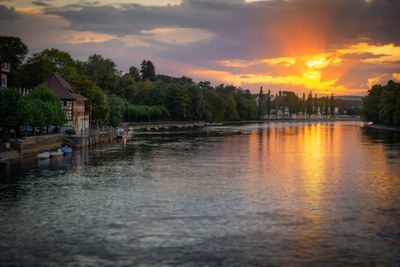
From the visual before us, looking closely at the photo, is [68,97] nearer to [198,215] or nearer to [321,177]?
[321,177]

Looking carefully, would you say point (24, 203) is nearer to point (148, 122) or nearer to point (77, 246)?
point (77, 246)

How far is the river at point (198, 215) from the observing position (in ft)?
88.9

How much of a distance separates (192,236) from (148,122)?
6361 inches

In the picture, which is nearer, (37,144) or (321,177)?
(321,177)

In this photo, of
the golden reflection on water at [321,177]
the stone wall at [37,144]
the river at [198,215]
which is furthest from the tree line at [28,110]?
the golden reflection on water at [321,177]

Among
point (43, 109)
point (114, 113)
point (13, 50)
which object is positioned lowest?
point (114, 113)

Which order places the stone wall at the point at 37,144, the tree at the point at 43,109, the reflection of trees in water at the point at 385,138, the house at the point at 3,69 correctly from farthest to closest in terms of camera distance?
the reflection of trees in water at the point at 385,138 < the house at the point at 3,69 < the tree at the point at 43,109 < the stone wall at the point at 37,144

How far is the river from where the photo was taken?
27.1 meters

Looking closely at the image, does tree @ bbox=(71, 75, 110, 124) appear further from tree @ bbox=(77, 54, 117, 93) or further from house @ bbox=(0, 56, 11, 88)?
tree @ bbox=(77, 54, 117, 93)

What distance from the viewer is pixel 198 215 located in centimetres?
3619

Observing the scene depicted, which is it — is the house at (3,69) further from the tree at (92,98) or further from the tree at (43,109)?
the tree at (92,98)

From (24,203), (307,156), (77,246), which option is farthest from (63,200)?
(307,156)

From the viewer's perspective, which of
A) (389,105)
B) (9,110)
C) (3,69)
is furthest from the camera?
(389,105)

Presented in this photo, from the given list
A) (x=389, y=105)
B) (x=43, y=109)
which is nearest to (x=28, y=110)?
(x=43, y=109)
